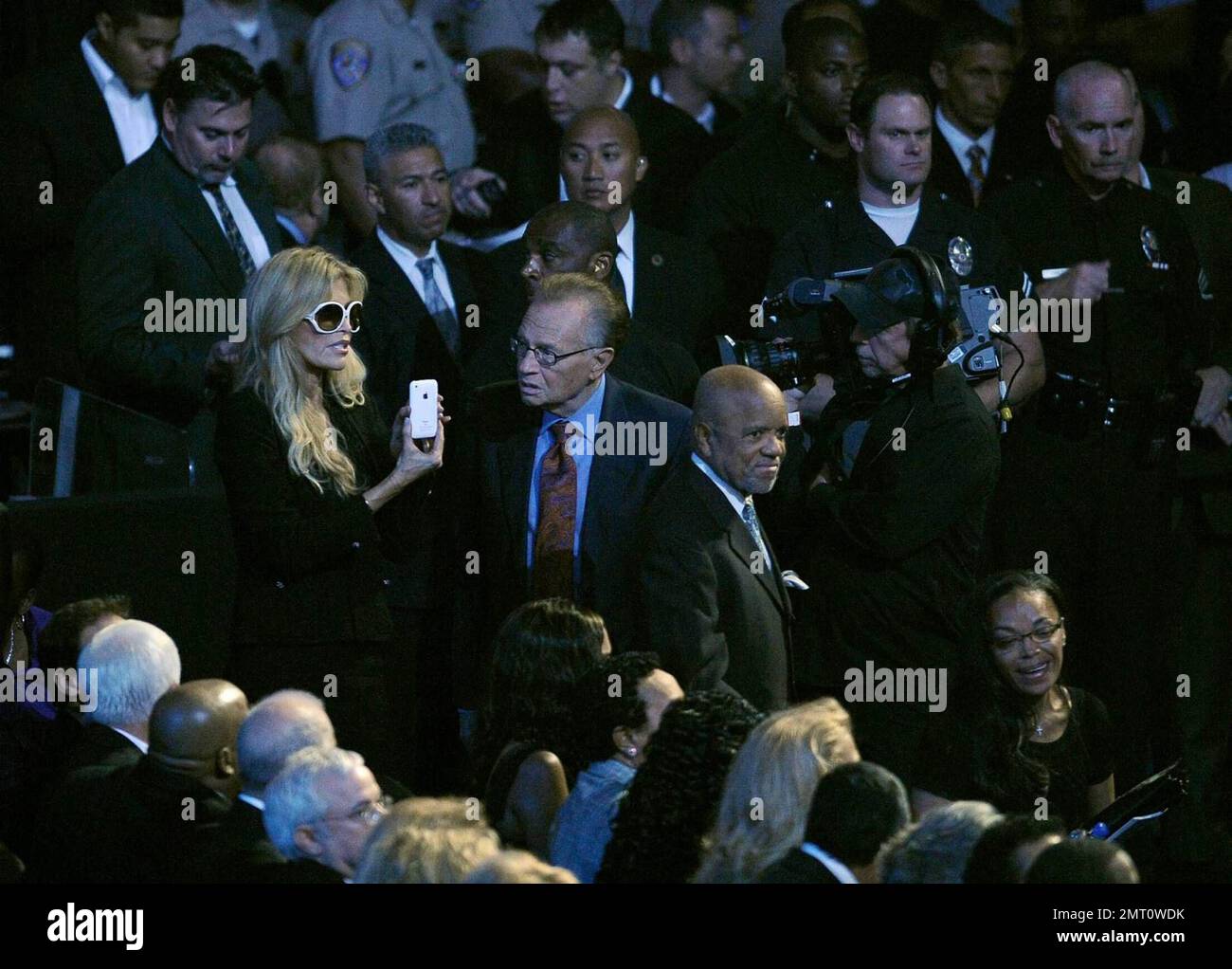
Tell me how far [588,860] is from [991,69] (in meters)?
4.42

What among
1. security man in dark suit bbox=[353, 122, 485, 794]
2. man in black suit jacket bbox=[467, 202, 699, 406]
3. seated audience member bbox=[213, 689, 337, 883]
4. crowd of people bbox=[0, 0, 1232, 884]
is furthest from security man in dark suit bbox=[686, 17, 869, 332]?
seated audience member bbox=[213, 689, 337, 883]

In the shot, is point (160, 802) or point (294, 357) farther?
point (294, 357)

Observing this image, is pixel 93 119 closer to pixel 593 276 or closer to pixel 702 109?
pixel 593 276

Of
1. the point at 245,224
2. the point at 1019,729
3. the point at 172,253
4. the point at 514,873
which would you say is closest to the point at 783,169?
the point at 245,224

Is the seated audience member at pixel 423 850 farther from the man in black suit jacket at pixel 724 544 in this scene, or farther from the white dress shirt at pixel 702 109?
the white dress shirt at pixel 702 109

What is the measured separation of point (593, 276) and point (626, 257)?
0.76 meters

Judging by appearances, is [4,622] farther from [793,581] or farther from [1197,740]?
[1197,740]

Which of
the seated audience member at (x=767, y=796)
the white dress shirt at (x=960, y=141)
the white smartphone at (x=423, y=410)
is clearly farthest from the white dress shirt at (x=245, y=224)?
the seated audience member at (x=767, y=796)

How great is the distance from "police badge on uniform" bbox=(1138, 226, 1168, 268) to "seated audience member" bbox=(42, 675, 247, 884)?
3598 millimetres

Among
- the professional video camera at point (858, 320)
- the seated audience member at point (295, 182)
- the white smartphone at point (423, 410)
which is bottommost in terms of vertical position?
the white smartphone at point (423, 410)

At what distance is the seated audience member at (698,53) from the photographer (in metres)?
8.70

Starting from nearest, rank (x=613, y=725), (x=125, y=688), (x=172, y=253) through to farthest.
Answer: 1. (x=613, y=725)
2. (x=125, y=688)
3. (x=172, y=253)

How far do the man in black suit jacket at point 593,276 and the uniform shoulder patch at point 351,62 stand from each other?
2.02 meters

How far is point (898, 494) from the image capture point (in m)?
6.19
